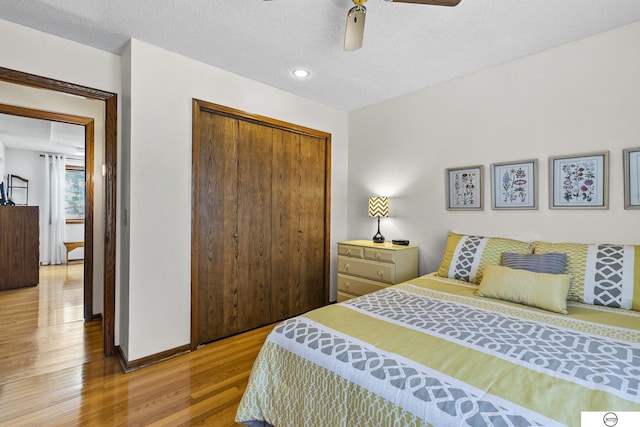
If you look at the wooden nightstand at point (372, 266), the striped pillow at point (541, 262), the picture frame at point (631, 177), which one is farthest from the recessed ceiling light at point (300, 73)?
the picture frame at point (631, 177)

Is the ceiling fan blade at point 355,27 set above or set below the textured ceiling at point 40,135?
below

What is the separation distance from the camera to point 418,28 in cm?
207

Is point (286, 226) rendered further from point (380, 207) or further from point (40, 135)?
point (40, 135)

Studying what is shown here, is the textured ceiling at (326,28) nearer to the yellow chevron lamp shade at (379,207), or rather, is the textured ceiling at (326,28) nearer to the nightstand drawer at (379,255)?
the yellow chevron lamp shade at (379,207)

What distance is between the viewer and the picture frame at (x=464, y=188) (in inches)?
107

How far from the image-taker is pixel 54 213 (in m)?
6.43

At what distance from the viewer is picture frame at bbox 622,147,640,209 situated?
200 centimetres

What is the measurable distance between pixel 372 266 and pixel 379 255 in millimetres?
138

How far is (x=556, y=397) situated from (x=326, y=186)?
2.98 metres

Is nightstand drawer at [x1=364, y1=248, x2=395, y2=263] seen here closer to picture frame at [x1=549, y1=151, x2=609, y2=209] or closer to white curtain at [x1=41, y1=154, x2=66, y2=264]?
picture frame at [x1=549, y1=151, x2=609, y2=209]

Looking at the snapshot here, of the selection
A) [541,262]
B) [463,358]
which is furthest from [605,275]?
[463,358]

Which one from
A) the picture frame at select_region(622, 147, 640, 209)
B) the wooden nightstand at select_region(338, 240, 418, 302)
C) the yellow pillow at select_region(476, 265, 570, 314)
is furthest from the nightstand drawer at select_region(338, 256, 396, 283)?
the picture frame at select_region(622, 147, 640, 209)

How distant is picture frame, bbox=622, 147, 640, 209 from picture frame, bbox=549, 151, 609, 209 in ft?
0.31

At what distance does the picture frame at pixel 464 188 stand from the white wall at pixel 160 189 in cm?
227
